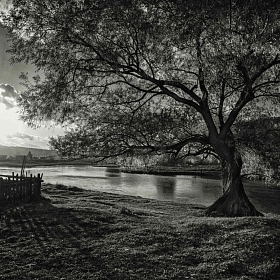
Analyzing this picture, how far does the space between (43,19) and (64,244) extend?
29.9 ft

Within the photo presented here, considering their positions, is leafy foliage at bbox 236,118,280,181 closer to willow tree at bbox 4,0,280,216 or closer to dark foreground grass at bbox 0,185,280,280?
willow tree at bbox 4,0,280,216

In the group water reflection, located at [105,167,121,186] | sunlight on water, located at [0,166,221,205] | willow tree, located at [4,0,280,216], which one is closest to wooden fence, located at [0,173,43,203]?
willow tree, located at [4,0,280,216]

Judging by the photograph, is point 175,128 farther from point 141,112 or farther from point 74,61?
point 74,61

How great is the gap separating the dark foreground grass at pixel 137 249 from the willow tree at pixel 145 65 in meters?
5.84

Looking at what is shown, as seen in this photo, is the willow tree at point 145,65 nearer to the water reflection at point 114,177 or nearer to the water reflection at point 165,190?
the water reflection at point 165,190

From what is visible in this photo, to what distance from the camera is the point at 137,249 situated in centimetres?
831

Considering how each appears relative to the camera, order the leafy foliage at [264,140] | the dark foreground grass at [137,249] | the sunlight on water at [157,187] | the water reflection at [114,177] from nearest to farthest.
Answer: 1. the dark foreground grass at [137,249]
2. the leafy foliage at [264,140]
3. the sunlight on water at [157,187]
4. the water reflection at [114,177]

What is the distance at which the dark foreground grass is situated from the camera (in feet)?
22.1

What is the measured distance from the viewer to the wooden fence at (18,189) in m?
17.2

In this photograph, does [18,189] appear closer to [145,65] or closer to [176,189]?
[145,65]

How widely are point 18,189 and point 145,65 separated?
414 inches

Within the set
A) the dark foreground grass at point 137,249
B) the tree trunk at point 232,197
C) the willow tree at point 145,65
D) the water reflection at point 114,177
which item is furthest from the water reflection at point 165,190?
the dark foreground grass at point 137,249

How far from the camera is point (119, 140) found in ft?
55.3

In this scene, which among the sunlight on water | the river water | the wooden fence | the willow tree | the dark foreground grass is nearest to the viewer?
the dark foreground grass
